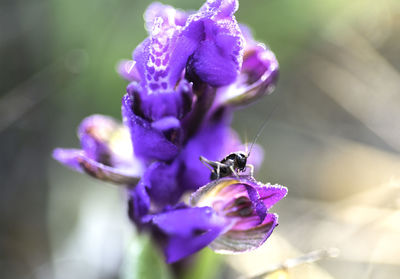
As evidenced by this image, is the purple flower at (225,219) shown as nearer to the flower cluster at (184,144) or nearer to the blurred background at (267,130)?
the flower cluster at (184,144)

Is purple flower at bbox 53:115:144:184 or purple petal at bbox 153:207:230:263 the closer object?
purple petal at bbox 153:207:230:263

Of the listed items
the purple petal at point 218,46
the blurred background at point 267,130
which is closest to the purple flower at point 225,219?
the purple petal at point 218,46

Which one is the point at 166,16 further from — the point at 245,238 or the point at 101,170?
the point at 245,238

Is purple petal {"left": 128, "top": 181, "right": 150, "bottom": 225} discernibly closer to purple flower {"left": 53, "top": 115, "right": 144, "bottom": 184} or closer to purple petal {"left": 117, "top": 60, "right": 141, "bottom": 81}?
purple flower {"left": 53, "top": 115, "right": 144, "bottom": 184}

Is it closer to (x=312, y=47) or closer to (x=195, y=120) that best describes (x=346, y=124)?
(x=312, y=47)

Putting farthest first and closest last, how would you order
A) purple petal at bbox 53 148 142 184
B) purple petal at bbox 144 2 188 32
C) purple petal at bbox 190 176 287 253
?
1. purple petal at bbox 53 148 142 184
2. purple petal at bbox 144 2 188 32
3. purple petal at bbox 190 176 287 253

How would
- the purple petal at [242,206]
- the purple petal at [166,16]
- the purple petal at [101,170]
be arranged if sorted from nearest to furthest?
the purple petal at [242,206] < the purple petal at [166,16] < the purple petal at [101,170]

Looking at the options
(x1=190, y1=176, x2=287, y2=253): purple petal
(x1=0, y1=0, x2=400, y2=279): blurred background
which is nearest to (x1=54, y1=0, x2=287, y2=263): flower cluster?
(x1=190, y1=176, x2=287, y2=253): purple petal
